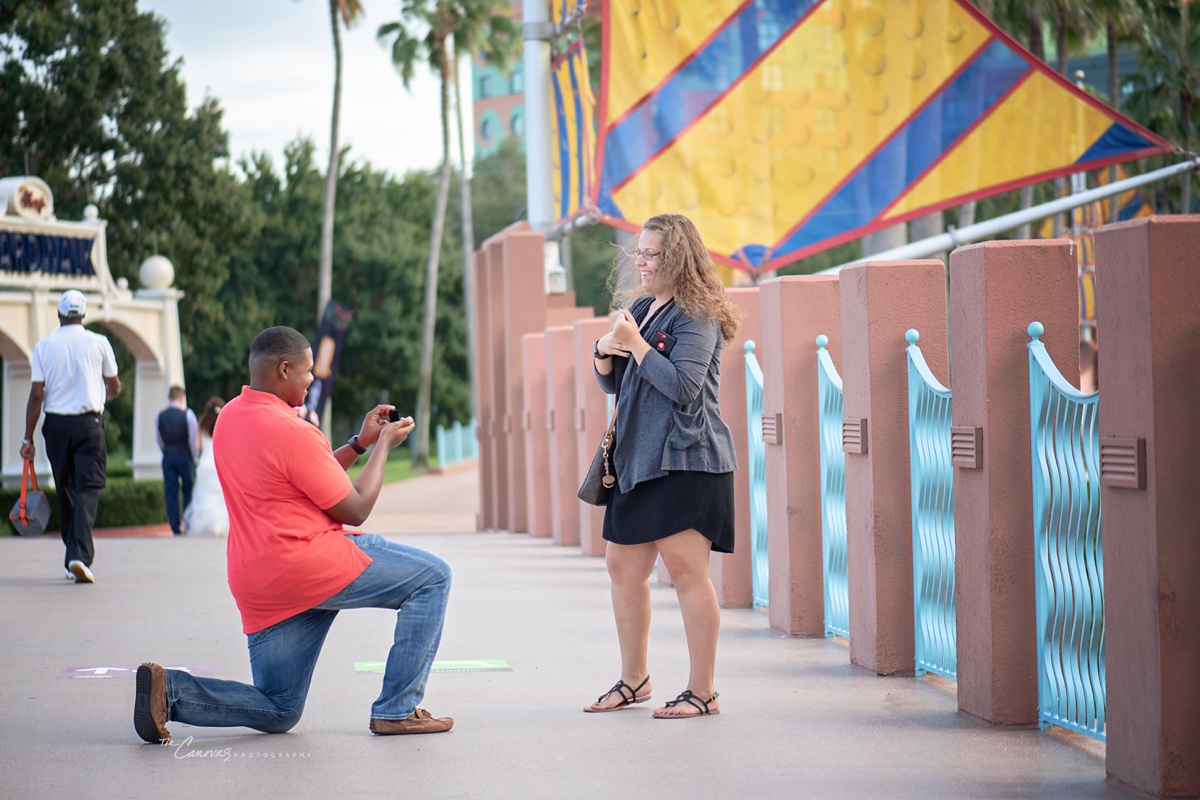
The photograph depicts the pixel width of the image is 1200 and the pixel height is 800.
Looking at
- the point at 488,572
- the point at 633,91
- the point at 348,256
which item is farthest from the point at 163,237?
the point at 488,572

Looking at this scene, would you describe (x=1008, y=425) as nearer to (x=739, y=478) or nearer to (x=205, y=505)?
(x=739, y=478)

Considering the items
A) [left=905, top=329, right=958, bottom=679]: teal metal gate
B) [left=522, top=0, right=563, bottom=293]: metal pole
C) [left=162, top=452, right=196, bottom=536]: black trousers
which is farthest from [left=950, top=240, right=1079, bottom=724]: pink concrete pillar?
[left=162, top=452, right=196, bottom=536]: black trousers

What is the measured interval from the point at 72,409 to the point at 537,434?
6.29 metres

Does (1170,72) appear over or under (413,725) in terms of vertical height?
over

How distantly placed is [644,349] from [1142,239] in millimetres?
1942

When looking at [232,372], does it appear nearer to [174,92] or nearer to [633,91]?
[174,92]

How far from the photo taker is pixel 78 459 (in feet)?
34.3

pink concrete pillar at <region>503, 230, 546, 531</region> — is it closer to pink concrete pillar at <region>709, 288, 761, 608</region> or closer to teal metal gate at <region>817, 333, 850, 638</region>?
pink concrete pillar at <region>709, 288, 761, 608</region>

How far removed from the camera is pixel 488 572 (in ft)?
38.3

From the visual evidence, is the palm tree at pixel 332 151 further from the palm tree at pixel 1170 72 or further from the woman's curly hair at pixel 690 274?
the woman's curly hair at pixel 690 274

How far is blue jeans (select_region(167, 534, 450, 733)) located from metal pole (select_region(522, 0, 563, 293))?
41.7 ft

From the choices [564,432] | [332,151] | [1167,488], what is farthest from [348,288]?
[1167,488]

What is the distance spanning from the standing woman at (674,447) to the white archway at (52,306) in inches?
679

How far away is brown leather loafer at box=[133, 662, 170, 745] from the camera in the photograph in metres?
5.33
